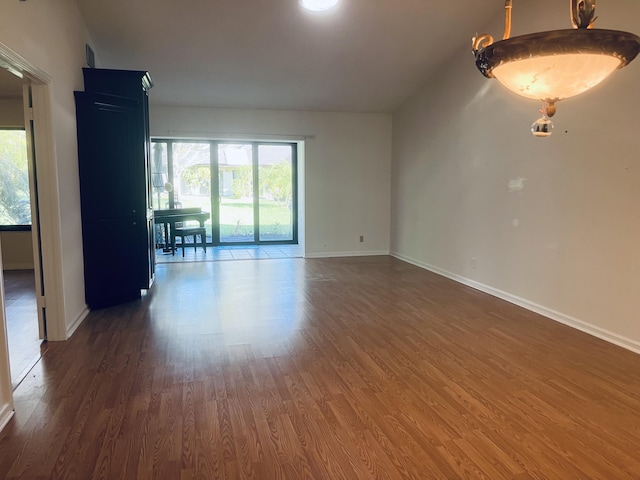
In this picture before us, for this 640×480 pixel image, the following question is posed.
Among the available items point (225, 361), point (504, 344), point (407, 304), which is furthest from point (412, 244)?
point (225, 361)

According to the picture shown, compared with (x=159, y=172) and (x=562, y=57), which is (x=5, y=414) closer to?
(x=562, y=57)

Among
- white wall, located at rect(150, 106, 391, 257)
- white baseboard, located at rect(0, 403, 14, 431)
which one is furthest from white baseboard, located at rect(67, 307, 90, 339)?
white wall, located at rect(150, 106, 391, 257)

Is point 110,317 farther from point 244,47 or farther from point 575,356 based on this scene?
point 575,356

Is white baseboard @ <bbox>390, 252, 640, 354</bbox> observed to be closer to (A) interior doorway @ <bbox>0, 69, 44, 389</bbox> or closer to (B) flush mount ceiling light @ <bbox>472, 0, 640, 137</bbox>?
(B) flush mount ceiling light @ <bbox>472, 0, 640, 137</bbox>

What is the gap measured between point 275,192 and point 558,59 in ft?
25.3

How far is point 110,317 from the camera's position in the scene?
427cm

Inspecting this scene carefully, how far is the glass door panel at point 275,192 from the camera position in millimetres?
9062

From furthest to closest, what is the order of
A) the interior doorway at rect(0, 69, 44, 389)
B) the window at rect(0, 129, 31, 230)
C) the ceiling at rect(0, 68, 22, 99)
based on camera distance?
the window at rect(0, 129, 31, 230)
the interior doorway at rect(0, 69, 44, 389)
the ceiling at rect(0, 68, 22, 99)

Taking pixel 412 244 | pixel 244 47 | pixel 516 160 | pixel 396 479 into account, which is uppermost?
pixel 244 47

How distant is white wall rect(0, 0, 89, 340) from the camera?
3.02 metres

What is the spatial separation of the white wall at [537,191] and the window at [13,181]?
19.9 ft

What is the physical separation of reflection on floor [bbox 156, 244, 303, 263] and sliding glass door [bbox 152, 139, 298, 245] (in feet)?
1.36

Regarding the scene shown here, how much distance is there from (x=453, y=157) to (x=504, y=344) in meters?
3.02

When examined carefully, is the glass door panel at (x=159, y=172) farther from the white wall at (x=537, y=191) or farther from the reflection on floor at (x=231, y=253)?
the white wall at (x=537, y=191)
